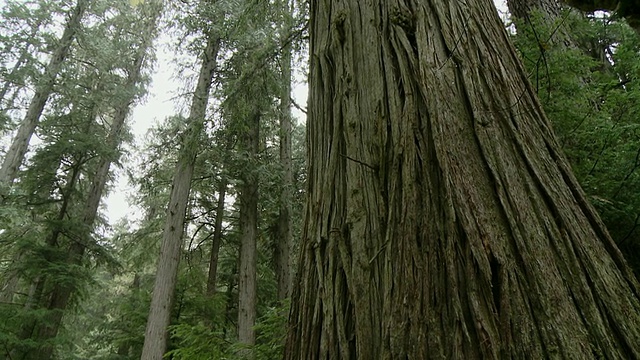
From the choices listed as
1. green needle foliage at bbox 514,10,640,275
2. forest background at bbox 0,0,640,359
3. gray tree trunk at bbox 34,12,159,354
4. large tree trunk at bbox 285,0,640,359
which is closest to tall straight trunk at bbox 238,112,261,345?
forest background at bbox 0,0,640,359

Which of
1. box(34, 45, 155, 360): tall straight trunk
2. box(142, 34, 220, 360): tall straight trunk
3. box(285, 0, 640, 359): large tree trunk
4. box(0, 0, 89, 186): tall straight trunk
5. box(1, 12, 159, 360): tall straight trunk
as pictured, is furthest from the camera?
box(0, 0, 89, 186): tall straight trunk

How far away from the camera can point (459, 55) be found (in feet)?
6.51

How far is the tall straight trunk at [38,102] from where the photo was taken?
37.1ft

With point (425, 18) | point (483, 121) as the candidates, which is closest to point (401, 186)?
point (483, 121)

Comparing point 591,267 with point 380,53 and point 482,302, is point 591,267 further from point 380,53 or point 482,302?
point 380,53

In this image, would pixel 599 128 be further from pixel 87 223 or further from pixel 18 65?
pixel 18 65

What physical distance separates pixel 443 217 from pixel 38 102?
14304 mm

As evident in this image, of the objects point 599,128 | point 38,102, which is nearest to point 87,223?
point 38,102

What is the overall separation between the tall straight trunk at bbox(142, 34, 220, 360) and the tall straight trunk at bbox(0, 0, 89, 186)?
14.1 ft

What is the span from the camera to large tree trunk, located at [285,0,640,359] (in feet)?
4.27

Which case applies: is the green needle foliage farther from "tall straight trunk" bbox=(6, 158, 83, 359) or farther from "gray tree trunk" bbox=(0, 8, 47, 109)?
"gray tree trunk" bbox=(0, 8, 47, 109)

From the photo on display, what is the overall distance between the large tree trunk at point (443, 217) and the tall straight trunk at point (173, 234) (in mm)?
7733

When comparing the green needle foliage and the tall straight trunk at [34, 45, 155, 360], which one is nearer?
the green needle foliage

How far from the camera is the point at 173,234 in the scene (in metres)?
9.53
